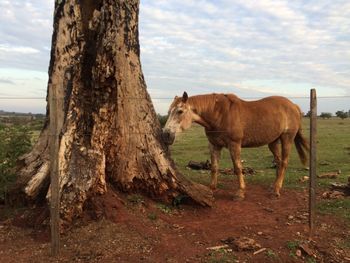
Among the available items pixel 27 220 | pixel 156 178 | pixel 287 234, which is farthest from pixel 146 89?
pixel 287 234

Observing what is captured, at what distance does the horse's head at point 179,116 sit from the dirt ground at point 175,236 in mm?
1497

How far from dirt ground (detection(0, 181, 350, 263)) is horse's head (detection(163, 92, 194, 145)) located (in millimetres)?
1497

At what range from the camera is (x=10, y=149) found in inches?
281

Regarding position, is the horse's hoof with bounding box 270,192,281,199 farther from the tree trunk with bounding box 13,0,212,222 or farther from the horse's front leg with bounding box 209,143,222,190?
the tree trunk with bounding box 13,0,212,222

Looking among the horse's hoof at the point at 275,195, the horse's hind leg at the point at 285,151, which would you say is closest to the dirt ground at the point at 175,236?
the horse's hoof at the point at 275,195

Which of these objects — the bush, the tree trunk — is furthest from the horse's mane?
the bush

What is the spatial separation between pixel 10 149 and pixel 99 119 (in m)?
1.66

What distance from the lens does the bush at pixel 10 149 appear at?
7.00m

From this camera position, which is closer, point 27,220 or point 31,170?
point 27,220

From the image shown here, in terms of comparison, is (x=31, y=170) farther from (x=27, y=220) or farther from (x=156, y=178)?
(x=156, y=178)

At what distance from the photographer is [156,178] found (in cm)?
749

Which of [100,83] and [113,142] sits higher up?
[100,83]

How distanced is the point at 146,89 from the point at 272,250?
3657mm

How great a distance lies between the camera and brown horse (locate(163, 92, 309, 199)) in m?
8.45
